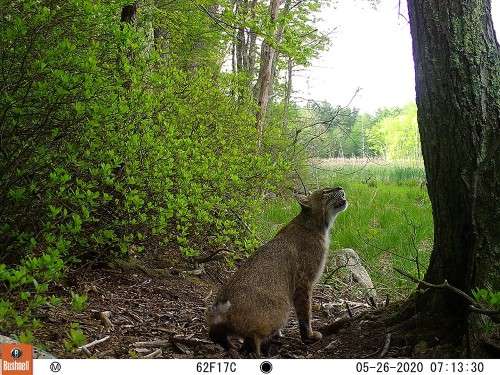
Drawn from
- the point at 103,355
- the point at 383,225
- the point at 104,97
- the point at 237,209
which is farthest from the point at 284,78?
the point at 103,355

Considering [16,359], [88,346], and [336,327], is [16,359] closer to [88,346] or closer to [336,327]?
[88,346]

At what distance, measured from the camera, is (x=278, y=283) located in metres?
4.30

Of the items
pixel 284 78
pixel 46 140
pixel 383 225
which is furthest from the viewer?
pixel 284 78

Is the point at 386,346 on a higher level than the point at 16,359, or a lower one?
lower

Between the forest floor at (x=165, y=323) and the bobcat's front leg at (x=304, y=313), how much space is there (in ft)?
0.29

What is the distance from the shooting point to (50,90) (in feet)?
15.0

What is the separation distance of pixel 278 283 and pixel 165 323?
4.37 ft

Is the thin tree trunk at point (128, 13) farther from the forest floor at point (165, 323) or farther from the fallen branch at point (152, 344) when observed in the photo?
the fallen branch at point (152, 344)

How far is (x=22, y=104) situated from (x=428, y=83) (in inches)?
A: 128

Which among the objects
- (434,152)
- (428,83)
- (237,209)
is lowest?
(237,209)

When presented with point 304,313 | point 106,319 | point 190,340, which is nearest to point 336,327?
point 304,313

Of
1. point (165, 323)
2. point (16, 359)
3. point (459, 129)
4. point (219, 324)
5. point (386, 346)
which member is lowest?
point (165, 323)

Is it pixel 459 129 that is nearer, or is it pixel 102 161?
pixel 459 129

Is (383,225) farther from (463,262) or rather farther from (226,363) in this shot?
(226,363)
